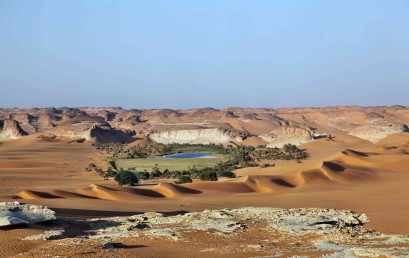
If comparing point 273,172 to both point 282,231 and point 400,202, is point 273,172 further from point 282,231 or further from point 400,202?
point 282,231

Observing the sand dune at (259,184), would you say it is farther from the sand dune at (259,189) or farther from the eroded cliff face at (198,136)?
the eroded cliff face at (198,136)

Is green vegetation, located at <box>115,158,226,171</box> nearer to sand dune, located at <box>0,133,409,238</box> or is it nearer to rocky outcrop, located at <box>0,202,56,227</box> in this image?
sand dune, located at <box>0,133,409,238</box>

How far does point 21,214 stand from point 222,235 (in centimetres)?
530

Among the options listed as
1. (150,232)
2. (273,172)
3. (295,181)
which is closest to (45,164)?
(273,172)

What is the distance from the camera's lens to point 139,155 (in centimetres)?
5512

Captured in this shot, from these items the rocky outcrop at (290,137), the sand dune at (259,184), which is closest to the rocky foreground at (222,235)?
the sand dune at (259,184)

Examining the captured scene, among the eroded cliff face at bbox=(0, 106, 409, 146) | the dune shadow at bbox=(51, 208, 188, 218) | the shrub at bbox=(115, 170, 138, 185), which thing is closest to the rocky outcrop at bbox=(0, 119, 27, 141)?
the eroded cliff face at bbox=(0, 106, 409, 146)

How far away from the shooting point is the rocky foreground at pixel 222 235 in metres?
8.83

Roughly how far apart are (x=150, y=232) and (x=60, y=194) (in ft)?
36.7

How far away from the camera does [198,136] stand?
79938 millimetres

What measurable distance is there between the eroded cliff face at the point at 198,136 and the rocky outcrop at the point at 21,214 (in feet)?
209

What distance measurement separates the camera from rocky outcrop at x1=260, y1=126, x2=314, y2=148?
2457 inches

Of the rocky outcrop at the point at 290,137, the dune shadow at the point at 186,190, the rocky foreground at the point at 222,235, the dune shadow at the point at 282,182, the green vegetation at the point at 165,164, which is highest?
the rocky outcrop at the point at 290,137

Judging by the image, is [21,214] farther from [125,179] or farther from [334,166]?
[334,166]
